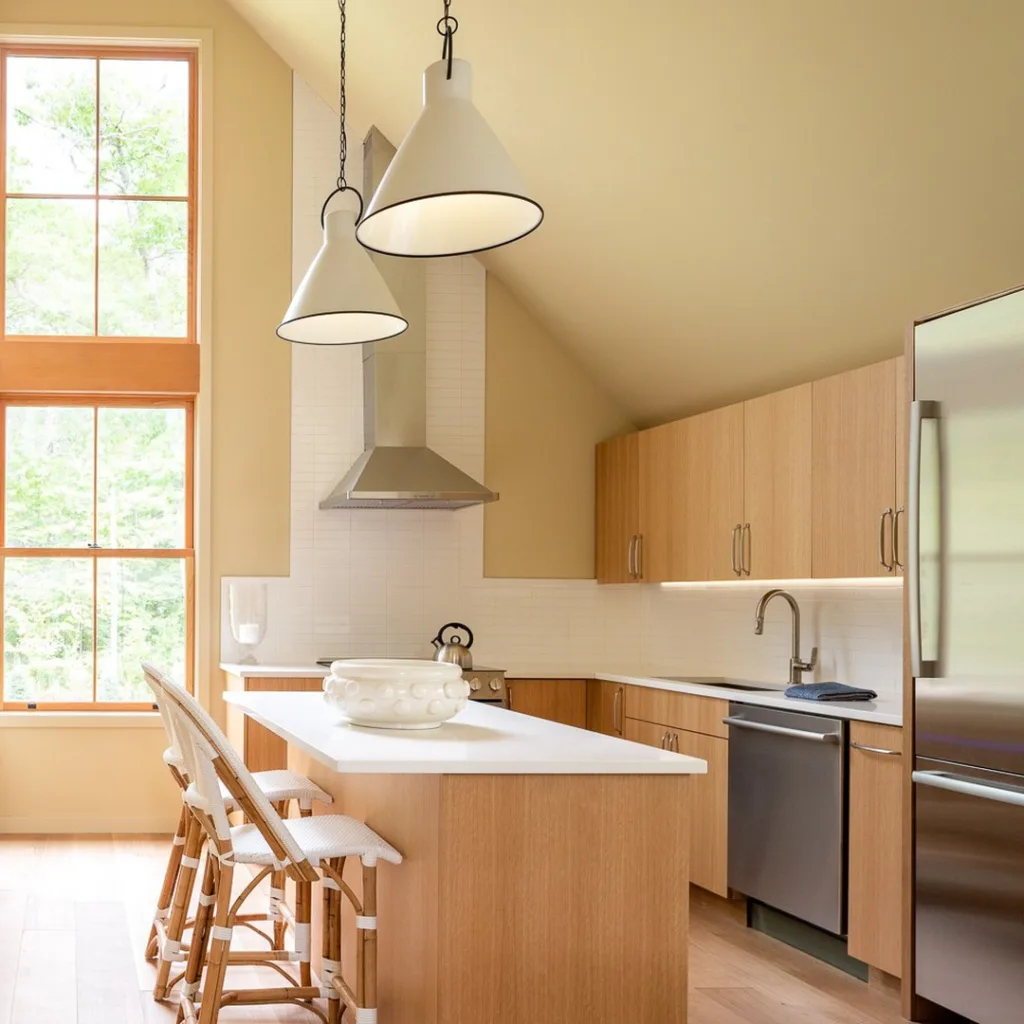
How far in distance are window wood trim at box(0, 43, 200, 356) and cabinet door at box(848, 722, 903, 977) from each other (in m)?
4.21

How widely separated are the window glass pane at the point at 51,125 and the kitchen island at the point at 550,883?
17.5 feet

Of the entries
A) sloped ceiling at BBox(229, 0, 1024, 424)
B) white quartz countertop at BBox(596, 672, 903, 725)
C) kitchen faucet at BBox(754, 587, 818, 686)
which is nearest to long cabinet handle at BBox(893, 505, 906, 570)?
white quartz countertop at BBox(596, 672, 903, 725)

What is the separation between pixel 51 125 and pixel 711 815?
4.98 m

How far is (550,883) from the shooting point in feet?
8.71

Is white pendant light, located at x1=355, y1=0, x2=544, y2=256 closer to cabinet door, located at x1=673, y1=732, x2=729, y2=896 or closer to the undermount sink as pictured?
cabinet door, located at x1=673, y1=732, x2=729, y2=896

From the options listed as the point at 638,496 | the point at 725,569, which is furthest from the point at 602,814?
the point at 638,496

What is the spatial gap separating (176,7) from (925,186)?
4575 mm

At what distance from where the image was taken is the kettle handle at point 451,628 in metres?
6.78

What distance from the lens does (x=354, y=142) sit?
7.29 meters

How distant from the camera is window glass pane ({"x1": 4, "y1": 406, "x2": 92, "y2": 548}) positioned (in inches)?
274

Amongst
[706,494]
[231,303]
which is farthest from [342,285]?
[231,303]

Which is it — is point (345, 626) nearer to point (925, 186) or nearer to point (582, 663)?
point (582, 663)

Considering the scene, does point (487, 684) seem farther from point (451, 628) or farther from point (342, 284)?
point (342, 284)

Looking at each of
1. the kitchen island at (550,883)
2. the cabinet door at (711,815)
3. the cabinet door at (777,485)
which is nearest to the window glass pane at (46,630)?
the cabinet door at (711,815)
